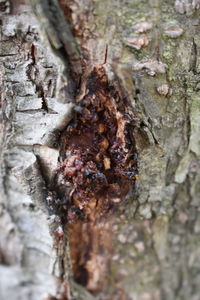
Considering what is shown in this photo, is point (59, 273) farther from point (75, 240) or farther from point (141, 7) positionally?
point (141, 7)

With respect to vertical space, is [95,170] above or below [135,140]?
below

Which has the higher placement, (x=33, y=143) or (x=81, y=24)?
(x=81, y=24)

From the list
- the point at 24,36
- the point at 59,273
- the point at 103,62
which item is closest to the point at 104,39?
the point at 103,62

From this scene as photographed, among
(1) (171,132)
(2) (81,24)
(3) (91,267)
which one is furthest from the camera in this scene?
(3) (91,267)

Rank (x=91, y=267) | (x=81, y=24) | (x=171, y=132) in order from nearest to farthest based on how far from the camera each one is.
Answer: (x=81, y=24), (x=171, y=132), (x=91, y=267)
